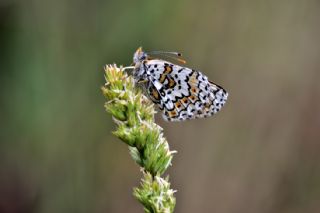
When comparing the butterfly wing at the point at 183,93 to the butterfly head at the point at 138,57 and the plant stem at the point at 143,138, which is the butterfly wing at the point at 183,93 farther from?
the plant stem at the point at 143,138

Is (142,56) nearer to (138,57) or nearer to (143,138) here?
(138,57)

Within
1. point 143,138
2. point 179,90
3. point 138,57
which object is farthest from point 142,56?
point 143,138

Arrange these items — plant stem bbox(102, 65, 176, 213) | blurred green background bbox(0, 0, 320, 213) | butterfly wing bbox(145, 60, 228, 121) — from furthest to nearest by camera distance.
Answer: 1. blurred green background bbox(0, 0, 320, 213)
2. butterfly wing bbox(145, 60, 228, 121)
3. plant stem bbox(102, 65, 176, 213)

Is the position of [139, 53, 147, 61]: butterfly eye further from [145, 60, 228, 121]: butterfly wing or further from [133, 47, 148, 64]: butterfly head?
[145, 60, 228, 121]: butterfly wing

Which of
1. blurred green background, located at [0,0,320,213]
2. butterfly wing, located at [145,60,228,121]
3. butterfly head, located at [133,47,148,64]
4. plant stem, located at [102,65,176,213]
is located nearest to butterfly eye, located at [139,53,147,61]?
butterfly head, located at [133,47,148,64]
